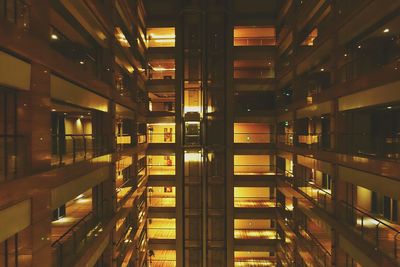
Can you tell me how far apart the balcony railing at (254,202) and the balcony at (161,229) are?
395 cm

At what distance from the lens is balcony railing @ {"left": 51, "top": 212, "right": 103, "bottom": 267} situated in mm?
7188

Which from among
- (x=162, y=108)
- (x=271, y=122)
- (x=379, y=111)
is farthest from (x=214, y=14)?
(x=379, y=111)

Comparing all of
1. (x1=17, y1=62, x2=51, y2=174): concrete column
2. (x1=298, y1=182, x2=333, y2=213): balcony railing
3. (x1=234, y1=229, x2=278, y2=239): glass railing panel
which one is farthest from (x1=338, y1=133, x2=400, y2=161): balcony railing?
(x1=234, y1=229, x2=278, y2=239): glass railing panel

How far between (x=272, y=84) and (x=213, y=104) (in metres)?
3.56

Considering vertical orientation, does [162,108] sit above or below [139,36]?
below

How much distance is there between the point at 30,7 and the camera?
19.2 ft

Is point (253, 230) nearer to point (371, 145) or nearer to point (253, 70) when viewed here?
point (253, 70)

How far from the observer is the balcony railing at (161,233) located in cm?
1897

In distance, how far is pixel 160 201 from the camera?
2034cm

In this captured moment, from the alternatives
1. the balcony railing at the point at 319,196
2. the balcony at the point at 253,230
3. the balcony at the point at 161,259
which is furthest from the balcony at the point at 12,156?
the balcony at the point at 253,230

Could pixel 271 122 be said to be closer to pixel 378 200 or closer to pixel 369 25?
pixel 378 200

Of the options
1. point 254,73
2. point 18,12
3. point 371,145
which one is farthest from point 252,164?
point 18,12

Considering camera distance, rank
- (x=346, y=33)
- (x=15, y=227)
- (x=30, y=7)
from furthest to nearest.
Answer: (x=346, y=33), (x=30, y=7), (x=15, y=227)

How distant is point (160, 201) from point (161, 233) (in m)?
1.84
